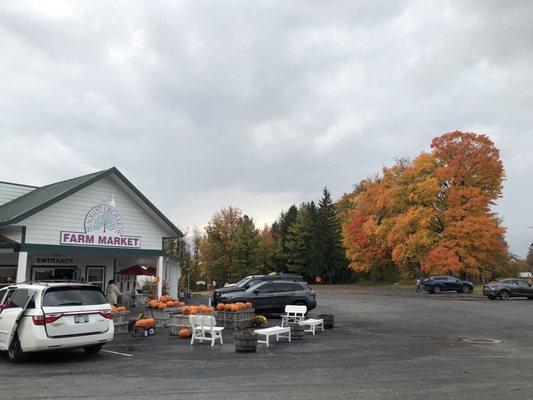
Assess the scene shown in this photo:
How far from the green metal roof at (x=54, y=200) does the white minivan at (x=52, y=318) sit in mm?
7123

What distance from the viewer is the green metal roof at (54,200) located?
1728cm

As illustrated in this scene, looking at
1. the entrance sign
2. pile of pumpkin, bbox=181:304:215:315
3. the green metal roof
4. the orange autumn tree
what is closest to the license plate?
pile of pumpkin, bbox=181:304:215:315

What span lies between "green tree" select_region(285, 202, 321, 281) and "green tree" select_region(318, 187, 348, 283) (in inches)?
30.1

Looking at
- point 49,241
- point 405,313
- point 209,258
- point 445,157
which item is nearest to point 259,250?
point 209,258

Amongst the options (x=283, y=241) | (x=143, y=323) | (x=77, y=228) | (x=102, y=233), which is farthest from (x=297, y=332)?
(x=283, y=241)

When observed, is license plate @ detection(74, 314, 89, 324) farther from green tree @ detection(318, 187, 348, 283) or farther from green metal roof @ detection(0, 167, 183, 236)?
green tree @ detection(318, 187, 348, 283)

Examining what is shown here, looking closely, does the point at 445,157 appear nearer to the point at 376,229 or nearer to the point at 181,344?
the point at 376,229

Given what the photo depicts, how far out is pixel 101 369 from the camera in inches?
365

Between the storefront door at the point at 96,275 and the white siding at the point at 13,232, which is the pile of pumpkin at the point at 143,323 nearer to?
the white siding at the point at 13,232

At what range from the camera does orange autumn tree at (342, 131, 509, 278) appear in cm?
3928

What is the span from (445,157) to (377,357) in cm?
3704

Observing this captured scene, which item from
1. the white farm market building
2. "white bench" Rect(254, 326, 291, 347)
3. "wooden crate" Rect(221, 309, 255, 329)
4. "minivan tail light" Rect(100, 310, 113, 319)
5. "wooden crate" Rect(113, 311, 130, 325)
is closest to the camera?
"minivan tail light" Rect(100, 310, 113, 319)

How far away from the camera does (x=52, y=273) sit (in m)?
22.2

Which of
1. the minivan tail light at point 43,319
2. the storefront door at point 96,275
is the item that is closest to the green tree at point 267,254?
the storefront door at point 96,275
